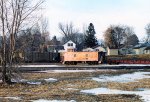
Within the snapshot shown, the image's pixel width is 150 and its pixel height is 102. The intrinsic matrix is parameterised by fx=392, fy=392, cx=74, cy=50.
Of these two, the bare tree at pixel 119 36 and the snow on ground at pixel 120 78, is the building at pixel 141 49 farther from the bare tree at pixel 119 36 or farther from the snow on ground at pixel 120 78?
the snow on ground at pixel 120 78

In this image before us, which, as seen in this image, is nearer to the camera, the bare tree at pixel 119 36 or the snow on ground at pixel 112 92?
the snow on ground at pixel 112 92

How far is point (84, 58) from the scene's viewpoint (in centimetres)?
6438

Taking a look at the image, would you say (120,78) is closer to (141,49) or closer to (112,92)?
(112,92)

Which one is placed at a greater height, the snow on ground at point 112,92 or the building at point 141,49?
the building at point 141,49

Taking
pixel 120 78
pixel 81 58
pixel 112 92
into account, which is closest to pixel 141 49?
pixel 81 58

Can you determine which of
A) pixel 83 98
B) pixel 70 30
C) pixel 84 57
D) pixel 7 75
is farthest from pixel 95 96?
pixel 70 30

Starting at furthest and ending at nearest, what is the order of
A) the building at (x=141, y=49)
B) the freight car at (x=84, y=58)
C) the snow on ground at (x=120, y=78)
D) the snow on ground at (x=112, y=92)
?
the building at (x=141, y=49) → the freight car at (x=84, y=58) → the snow on ground at (x=120, y=78) → the snow on ground at (x=112, y=92)

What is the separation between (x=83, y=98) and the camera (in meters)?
17.7

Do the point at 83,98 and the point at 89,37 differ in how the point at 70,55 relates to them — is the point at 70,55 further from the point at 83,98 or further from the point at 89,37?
the point at 89,37

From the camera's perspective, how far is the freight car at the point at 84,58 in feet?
208

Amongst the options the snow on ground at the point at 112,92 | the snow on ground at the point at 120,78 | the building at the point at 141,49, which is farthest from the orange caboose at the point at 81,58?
the building at the point at 141,49

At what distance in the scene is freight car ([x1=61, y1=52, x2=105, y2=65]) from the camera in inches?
2501

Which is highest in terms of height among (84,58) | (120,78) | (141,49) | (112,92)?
(141,49)

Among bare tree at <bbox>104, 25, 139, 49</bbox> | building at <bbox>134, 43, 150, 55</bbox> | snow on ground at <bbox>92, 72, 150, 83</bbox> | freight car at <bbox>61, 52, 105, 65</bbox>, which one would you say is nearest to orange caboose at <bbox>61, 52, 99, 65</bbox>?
freight car at <bbox>61, 52, 105, 65</bbox>
